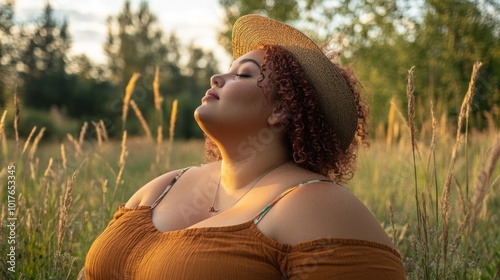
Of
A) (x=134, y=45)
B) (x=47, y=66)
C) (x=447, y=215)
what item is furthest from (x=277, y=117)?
(x=134, y=45)

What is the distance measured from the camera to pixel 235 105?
6.60 feet

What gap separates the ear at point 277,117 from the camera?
80.9 inches

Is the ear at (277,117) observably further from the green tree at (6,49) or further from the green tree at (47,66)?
the green tree at (47,66)

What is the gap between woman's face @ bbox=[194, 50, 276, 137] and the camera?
1995 millimetres

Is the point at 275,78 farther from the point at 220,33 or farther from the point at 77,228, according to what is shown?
the point at 220,33

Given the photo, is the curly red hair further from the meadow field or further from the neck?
the meadow field

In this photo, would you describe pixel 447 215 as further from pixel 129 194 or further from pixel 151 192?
pixel 129 194

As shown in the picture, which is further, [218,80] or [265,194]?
[218,80]

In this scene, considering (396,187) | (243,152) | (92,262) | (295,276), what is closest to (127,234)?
(92,262)

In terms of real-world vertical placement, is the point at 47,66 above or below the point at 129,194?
below

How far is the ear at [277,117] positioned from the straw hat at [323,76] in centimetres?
13

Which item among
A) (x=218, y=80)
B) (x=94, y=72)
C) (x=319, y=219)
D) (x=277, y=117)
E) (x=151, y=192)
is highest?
(x=218, y=80)

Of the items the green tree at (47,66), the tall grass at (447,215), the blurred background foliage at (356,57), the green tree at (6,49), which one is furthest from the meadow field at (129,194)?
the green tree at (47,66)

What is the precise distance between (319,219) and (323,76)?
0.59 m
